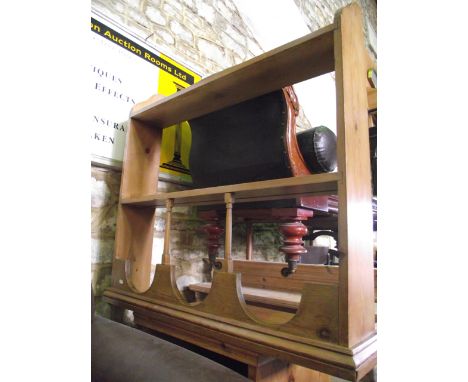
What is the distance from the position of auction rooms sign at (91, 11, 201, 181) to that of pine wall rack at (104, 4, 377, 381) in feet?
0.94

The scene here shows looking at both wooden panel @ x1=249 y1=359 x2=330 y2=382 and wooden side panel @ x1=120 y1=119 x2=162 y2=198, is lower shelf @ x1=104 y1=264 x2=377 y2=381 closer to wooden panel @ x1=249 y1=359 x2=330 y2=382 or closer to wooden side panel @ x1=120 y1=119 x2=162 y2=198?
wooden panel @ x1=249 y1=359 x2=330 y2=382

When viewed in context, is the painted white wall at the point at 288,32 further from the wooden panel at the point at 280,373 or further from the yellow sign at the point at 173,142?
the wooden panel at the point at 280,373

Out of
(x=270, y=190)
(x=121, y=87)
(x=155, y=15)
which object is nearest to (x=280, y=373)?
(x=270, y=190)

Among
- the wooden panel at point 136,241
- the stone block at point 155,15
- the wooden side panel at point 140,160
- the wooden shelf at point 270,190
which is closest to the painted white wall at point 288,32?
the stone block at point 155,15

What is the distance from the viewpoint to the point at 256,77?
2.83ft

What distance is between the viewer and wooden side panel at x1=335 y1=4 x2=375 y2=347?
59cm

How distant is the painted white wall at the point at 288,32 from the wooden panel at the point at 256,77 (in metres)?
1.54

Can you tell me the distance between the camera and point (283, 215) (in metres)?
0.97

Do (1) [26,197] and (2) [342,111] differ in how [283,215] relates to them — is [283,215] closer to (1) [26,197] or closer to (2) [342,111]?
(2) [342,111]

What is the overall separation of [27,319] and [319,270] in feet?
2.99

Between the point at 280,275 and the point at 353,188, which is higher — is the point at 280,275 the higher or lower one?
the lower one

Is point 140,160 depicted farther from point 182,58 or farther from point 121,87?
point 182,58

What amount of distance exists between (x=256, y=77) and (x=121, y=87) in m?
0.72
